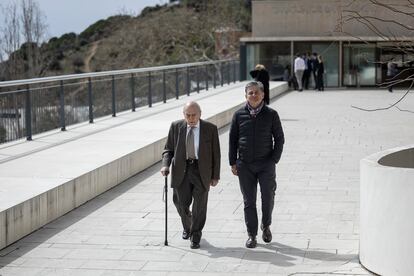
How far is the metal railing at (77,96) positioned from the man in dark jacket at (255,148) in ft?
18.5

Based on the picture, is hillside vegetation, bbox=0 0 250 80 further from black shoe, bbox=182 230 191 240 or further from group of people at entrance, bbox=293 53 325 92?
black shoe, bbox=182 230 191 240

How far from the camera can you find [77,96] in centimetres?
1656

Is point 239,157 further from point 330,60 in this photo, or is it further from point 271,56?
point 271,56

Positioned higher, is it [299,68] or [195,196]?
[299,68]

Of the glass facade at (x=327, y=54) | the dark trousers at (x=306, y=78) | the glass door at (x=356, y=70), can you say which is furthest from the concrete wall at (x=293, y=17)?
the dark trousers at (x=306, y=78)

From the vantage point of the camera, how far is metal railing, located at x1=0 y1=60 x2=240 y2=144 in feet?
44.4

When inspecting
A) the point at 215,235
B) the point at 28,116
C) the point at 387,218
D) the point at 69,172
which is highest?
the point at 28,116

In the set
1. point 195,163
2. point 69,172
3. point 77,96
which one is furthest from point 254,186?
point 77,96

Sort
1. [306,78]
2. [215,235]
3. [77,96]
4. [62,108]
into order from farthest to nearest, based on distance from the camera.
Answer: [306,78], [77,96], [62,108], [215,235]

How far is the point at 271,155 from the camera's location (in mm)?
8102

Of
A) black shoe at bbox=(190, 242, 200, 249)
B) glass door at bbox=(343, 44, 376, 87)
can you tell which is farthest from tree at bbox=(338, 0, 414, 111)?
black shoe at bbox=(190, 242, 200, 249)

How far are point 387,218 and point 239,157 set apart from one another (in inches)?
79.2

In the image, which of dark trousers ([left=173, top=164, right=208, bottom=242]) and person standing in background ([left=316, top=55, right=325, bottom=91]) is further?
person standing in background ([left=316, top=55, right=325, bottom=91])

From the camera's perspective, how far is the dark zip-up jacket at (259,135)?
26.4 ft
